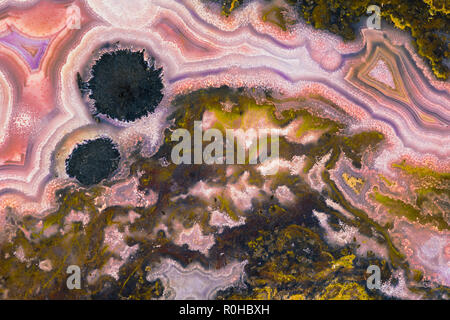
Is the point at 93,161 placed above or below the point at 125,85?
below

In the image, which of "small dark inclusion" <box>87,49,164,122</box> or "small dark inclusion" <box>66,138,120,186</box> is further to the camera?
"small dark inclusion" <box>66,138,120,186</box>

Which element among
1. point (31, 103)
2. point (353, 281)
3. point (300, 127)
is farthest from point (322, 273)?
point (31, 103)

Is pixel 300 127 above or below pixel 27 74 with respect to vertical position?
below

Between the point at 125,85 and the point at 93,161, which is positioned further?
the point at 93,161

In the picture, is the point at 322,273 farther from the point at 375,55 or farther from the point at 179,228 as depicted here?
the point at 375,55

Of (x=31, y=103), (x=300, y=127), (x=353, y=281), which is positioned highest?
(x=31, y=103)
